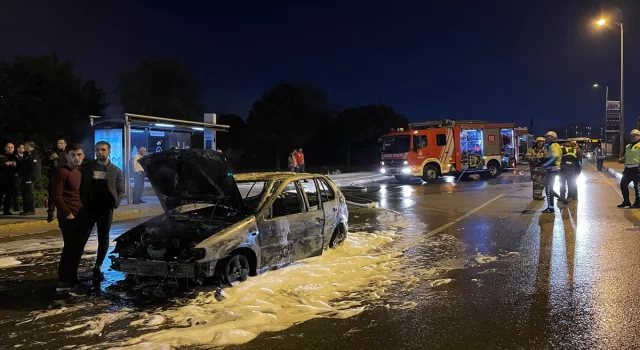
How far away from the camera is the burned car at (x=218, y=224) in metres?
5.68

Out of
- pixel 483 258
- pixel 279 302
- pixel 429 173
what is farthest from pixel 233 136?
pixel 279 302

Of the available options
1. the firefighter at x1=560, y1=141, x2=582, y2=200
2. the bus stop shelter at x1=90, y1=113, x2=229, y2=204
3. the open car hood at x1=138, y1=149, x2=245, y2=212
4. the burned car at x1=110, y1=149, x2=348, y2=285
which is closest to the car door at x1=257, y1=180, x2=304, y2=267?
the burned car at x1=110, y1=149, x2=348, y2=285

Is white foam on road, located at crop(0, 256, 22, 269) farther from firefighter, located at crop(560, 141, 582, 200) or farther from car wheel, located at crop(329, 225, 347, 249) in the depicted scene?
firefighter, located at crop(560, 141, 582, 200)

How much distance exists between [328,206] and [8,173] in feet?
24.8

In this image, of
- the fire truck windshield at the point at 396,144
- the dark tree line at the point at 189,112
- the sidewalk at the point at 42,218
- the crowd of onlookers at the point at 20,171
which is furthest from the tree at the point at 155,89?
the crowd of onlookers at the point at 20,171

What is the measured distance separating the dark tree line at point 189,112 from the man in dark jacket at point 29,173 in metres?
12.7

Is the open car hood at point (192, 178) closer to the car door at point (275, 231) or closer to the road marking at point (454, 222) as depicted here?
the car door at point (275, 231)

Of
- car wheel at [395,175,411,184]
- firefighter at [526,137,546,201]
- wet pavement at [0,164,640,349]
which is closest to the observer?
wet pavement at [0,164,640,349]

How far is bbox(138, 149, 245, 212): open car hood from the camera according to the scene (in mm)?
6477

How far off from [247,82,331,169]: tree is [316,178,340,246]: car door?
31469 millimetres

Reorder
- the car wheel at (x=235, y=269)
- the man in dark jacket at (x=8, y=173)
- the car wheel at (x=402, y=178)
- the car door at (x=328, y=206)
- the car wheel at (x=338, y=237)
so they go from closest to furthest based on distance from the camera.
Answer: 1. the car wheel at (x=235, y=269)
2. the car door at (x=328, y=206)
3. the car wheel at (x=338, y=237)
4. the man in dark jacket at (x=8, y=173)
5. the car wheel at (x=402, y=178)

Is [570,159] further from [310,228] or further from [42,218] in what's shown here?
[42,218]

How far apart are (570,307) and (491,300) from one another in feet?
2.48

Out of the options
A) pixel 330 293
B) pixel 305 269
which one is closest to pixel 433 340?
pixel 330 293
